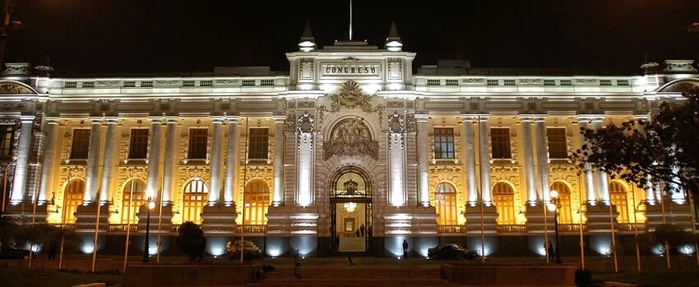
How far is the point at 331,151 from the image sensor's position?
41.2 m

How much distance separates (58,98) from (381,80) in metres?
23.8

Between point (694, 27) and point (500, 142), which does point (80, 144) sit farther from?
point (694, 27)

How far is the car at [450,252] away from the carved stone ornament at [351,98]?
36.0ft

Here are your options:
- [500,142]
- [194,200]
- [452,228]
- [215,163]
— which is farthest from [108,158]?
[500,142]

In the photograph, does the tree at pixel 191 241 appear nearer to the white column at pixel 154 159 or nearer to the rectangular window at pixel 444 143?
the white column at pixel 154 159

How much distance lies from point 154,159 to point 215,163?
443cm

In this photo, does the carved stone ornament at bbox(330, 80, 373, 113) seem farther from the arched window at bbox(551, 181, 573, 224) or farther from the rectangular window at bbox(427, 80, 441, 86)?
the arched window at bbox(551, 181, 573, 224)

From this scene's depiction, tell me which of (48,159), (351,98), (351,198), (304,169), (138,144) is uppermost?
(351,98)

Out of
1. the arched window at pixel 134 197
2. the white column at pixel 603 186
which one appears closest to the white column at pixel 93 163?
the arched window at pixel 134 197

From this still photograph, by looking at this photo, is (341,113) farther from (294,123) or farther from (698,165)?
(698,165)

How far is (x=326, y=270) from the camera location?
2650 centimetres

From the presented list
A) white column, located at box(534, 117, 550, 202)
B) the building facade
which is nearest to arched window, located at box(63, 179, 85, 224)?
Answer: the building facade

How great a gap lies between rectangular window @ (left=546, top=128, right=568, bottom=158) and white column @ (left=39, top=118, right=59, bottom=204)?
3593cm

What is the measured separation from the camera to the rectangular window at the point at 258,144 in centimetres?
4241
